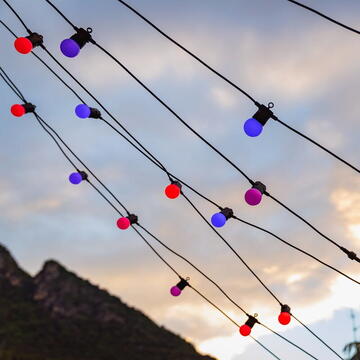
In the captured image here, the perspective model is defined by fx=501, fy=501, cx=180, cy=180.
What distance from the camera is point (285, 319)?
6.57 m

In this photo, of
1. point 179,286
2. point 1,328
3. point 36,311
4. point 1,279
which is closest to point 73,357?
point 1,328

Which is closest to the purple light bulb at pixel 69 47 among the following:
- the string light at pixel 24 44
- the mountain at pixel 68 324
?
the string light at pixel 24 44

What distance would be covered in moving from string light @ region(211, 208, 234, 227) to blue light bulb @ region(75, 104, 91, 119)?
183 centimetres

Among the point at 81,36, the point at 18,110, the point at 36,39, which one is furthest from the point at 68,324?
the point at 81,36

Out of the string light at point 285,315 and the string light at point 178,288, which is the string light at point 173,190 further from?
the string light at point 285,315

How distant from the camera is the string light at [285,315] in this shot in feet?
21.6

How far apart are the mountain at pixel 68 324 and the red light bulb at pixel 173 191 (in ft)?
215

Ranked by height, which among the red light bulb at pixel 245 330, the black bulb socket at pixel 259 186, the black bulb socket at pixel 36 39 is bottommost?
the black bulb socket at pixel 36 39

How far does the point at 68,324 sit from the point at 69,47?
303ft

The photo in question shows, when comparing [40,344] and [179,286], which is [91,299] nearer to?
[40,344]

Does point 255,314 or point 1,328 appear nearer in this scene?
point 255,314

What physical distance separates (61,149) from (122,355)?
77.8m

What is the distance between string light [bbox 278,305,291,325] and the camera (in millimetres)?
6570

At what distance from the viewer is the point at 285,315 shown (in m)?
6.57
